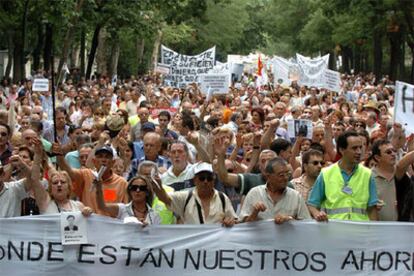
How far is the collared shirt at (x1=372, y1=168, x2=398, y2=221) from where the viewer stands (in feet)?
27.4

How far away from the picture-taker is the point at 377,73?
189 feet

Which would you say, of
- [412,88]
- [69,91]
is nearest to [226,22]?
[69,91]

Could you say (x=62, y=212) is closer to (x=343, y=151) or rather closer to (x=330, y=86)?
(x=343, y=151)

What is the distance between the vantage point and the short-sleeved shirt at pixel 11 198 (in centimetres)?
845

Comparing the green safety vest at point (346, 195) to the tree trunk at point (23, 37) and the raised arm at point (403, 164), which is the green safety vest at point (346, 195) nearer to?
the raised arm at point (403, 164)

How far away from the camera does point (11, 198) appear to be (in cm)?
850

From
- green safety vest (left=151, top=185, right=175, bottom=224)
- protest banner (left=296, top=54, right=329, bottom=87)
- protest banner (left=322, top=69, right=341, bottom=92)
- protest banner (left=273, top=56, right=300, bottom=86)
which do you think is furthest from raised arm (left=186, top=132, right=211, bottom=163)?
protest banner (left=273, top=56, right=300, bottom=86)

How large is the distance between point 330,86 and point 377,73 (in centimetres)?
3724

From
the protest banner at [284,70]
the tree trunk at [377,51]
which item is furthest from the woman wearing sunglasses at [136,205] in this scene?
the tree trunk at [377,51]

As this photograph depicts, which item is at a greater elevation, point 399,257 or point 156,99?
point 156,99

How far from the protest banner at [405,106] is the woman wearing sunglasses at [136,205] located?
104 inches

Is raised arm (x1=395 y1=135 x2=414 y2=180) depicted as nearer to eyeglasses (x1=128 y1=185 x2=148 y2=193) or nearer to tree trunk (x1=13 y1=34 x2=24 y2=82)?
eyeglasses (x1=128 y1=185 x2=148 y2=193)

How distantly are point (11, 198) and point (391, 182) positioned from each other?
3.07m

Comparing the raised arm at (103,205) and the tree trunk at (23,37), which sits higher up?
the tree trunk at (23,37)
